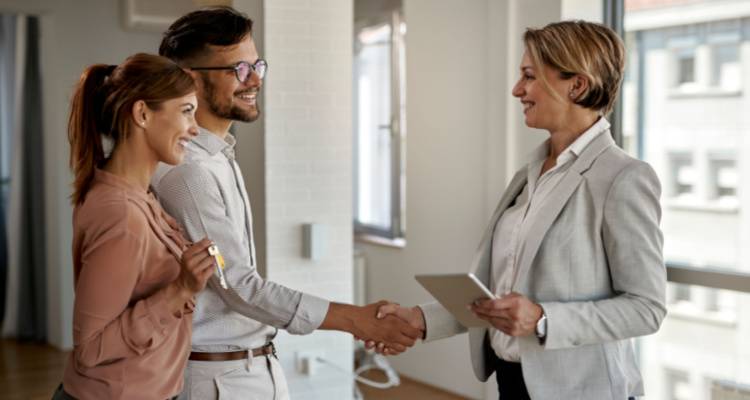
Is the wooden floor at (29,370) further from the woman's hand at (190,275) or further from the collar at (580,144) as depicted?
the collar at (580,144)

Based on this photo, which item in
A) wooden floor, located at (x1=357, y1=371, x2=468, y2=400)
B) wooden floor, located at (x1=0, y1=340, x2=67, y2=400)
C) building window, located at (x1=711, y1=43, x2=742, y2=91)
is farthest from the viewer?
wooden floor, located at (x1=0, y1=340, x2=67, y2=400)

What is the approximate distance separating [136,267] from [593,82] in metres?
1.15

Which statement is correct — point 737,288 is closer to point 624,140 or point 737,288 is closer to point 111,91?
point 624,140

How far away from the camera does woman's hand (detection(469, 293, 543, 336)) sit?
2.02 metres

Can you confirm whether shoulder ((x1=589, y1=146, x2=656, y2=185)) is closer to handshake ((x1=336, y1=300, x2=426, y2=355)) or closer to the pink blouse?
handshake ((x1=336, y1=300, x2=426, y2=355))

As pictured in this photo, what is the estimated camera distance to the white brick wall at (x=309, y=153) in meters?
4.19

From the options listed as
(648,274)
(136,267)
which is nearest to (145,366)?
(136,267)

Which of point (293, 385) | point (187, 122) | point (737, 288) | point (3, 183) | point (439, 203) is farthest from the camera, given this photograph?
point (3, 183)

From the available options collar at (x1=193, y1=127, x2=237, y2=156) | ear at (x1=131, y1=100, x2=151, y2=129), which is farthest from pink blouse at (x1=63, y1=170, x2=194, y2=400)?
collar at (x1=193, y1=127, x2=237, y2=156)

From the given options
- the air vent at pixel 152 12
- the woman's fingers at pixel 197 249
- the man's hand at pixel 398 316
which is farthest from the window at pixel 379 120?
the woman's fingers at pixel 197 249

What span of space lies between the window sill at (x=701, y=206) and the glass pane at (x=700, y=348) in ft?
1.17

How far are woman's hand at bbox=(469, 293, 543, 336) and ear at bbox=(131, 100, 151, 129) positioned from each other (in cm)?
85

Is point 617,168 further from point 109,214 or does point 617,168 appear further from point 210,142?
point 109,214

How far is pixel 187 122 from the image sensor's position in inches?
75.4
